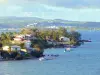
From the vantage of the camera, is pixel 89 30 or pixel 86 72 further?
pixel 89 30

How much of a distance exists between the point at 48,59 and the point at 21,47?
15.5ft

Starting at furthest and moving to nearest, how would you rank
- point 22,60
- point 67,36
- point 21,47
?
point 67,36 → point 21,47 → point 22,60

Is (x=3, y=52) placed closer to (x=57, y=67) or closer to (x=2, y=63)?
(x=2, y=63)

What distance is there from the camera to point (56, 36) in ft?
197

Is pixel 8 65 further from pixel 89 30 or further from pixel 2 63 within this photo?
pixel 89 30

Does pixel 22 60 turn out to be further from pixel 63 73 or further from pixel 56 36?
pixel 56 36

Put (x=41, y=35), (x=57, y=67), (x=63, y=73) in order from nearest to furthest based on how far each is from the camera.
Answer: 1. (x=63, y=73)
2. (x=57, y=67)
3. (x=41, y=35)

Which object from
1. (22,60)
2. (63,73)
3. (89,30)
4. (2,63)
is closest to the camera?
(63,73)

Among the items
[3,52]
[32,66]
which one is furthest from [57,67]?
[3,52]

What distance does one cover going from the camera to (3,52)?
120ft

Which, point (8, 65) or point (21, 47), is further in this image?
point (21, 47)

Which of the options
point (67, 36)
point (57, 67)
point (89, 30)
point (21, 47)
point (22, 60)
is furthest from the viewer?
point (89, 30)

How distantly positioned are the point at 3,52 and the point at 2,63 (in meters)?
3.36

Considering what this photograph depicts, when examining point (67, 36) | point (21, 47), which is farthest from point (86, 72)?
point (67, 36)
